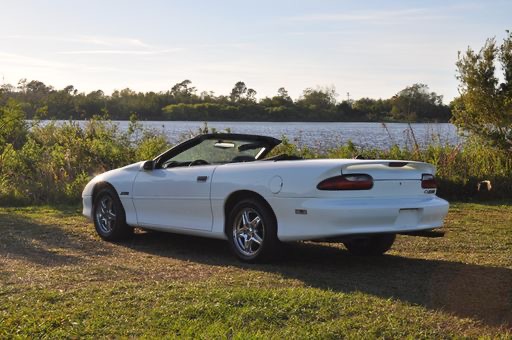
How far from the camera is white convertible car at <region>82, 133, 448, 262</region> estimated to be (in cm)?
646

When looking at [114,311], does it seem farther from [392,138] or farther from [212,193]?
[392,138]

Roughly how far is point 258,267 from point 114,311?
2104 mm

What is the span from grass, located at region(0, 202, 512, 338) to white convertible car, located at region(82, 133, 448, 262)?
341mm

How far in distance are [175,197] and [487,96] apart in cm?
1213

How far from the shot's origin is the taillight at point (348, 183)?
255 inches

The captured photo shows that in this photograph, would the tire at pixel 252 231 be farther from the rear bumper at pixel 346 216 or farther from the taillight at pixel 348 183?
the taillight at pixel 348 183

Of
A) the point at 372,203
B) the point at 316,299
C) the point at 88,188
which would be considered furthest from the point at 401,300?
the point at 88,188

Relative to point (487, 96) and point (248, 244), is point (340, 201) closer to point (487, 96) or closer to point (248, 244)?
point (248, 244)

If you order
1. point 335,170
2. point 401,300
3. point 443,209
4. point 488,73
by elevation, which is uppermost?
point 488,73

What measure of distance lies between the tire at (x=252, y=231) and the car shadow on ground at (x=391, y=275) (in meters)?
0.13

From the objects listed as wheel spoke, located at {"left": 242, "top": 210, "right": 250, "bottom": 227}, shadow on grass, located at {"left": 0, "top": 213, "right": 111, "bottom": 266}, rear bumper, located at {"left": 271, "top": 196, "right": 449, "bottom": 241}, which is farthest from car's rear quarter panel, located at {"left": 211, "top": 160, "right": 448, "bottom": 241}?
shadow on grass, located at {"left": 0, "top": 213, "right": 111, "bottom": 266}

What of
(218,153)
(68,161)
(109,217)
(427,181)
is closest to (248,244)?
(218,153)

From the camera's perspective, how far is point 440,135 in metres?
17.4

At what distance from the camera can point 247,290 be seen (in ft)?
18.2
